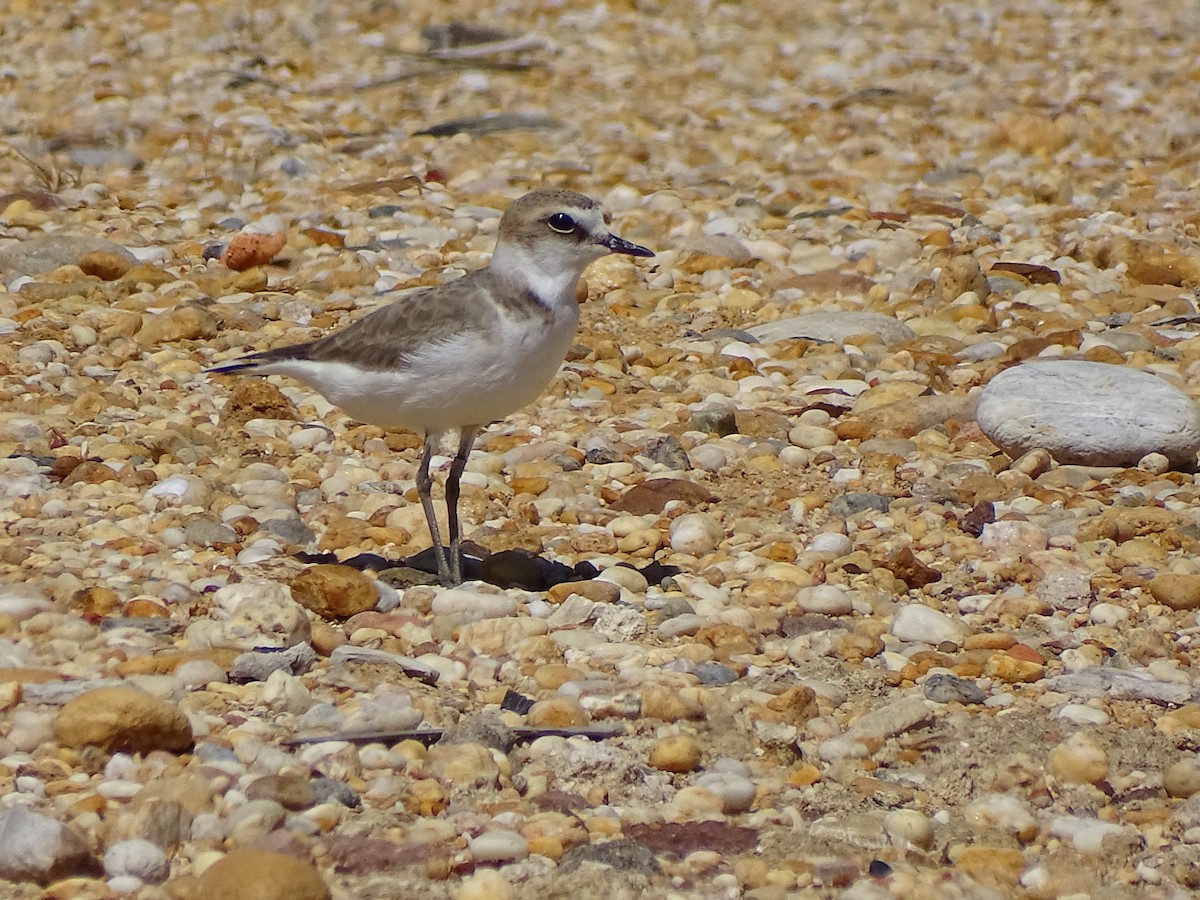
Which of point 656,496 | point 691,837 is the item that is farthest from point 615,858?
point 656,496

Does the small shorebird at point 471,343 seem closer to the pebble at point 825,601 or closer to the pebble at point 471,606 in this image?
the pebble at point 471,606

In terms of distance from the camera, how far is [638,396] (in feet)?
25.1

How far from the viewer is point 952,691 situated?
15.8 ft

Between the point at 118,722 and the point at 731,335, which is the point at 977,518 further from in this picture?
the point at 118,722

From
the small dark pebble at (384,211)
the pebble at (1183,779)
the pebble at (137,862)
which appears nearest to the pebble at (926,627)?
the pebble at (1183,779)

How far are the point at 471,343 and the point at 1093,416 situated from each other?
2680 mm

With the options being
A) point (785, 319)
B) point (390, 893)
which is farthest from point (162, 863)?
point (785, 319)

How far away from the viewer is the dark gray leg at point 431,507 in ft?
18.4

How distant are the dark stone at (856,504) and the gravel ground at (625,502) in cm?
2

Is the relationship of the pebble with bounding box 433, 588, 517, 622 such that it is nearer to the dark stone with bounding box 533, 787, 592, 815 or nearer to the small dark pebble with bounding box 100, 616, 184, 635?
the small dark pebble with bounding box 100, 616, 184, 635

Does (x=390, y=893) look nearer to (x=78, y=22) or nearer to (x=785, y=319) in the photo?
(x=785, y=319)

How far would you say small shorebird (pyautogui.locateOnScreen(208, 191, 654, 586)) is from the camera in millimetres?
5504

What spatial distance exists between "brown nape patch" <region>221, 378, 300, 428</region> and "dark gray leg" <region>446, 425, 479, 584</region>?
1.48 metres

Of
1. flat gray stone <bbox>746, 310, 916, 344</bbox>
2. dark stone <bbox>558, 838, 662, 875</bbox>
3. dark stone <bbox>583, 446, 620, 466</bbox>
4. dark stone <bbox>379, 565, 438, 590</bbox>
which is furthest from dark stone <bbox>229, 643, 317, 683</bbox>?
flat gray stone <bbox>746, 310, 916, 344</bbox>
